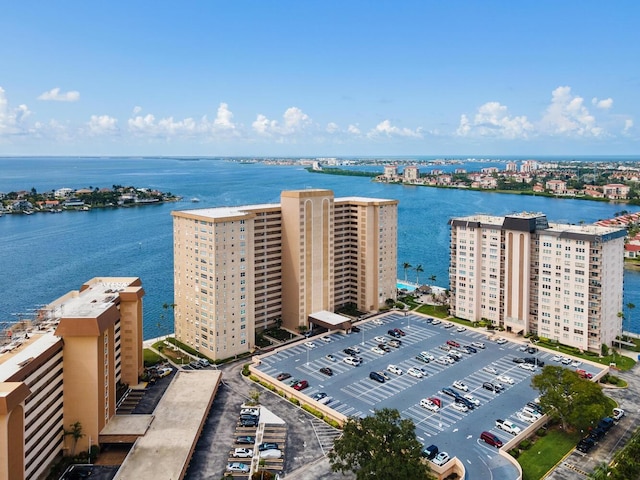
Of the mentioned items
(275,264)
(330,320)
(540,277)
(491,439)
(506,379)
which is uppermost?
(275,264)

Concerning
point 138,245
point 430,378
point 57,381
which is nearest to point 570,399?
point 430,378

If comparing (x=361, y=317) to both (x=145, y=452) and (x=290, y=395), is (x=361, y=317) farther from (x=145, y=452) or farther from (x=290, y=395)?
(x=145, y=452)

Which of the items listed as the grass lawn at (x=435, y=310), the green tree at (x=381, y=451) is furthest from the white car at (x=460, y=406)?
the grass lawn at (x=435, y=310)

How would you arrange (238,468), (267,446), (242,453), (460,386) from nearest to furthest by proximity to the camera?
(238,468)
(242,453)
(267,446)
(460,386)

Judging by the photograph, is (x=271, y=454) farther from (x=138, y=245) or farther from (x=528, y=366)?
(x=138, y=245)

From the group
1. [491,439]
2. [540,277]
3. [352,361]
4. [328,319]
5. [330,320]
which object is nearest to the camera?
[491,439]

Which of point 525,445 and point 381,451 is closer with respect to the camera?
point 381,451

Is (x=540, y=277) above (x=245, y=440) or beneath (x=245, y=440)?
above

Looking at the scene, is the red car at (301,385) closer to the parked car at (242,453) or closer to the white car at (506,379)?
the parked car at (242,453)
